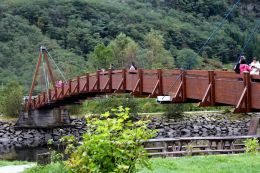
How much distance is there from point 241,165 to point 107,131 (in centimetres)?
656

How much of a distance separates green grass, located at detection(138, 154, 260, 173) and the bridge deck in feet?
4.41

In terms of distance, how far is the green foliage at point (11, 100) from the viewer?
4684 cm

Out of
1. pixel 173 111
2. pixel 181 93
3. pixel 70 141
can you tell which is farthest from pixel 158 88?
pixel 173 111

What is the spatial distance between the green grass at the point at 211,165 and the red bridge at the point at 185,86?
1.34m

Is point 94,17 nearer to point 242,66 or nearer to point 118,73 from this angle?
point 118,73

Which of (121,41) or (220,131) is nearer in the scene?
(220,131)

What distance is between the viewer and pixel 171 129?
148 feet

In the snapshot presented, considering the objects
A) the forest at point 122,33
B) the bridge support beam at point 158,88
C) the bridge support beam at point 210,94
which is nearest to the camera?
the bridge support beam at point 210,94

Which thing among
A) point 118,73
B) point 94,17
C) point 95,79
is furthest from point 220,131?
point 94,17

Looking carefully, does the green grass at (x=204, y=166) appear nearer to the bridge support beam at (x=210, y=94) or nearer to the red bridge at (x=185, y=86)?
the red bridge at (x=185, y=86)

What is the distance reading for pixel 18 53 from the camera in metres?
88.2

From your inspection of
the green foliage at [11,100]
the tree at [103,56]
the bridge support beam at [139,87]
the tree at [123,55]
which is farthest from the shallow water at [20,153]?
the tree at [123,55]

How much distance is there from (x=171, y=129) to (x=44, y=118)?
10147mm

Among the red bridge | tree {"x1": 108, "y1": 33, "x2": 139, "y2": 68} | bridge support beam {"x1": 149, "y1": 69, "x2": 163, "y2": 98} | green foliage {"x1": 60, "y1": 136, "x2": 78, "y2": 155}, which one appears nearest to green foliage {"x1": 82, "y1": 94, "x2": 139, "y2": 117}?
the red bridge
